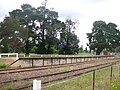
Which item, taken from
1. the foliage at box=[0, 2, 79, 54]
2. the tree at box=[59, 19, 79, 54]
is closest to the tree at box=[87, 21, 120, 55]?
the tree at box=[59, 19, 79, 54]

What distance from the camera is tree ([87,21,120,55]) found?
11581 centimetres

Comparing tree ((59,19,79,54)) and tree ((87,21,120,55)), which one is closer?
tree ((59,19,79,54))

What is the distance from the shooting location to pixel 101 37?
11881 centimetres

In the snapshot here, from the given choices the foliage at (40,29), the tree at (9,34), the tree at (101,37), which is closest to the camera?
the tree at (9,34)

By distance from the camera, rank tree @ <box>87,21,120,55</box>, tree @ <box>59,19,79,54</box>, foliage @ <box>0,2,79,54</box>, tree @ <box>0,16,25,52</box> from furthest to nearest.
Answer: tree @ <box>87,21,120,55</box>, tree @ <box>59,19,79,54</box>, foliage @ <box>0,2,79,54</box>, tree @ <box>0,16,25,52</box>

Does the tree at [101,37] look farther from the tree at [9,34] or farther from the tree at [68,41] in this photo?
the tree at [9,34]

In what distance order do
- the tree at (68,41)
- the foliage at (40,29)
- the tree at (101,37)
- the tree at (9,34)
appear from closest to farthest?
the tree at (9,34)
the foliage at (40,29)
the tree at (68,41)
the tree at (101,37)

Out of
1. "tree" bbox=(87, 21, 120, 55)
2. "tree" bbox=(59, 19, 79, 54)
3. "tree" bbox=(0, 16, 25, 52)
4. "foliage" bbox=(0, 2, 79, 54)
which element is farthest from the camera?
"tree" bbox=(87, 21, 120, 55)

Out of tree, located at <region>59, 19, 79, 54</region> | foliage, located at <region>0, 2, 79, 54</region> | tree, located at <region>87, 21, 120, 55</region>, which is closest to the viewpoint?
foliage, located at <region>0, 2, 79, 54</region>

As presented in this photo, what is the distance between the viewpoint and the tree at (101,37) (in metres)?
116

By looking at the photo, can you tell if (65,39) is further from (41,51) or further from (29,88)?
(29,88)

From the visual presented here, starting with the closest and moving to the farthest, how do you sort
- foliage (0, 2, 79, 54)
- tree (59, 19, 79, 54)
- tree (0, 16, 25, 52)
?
tree (0, 16, 25, 52), foliage (0, 2, 79, 54), tree (59, 19, 79, 54)

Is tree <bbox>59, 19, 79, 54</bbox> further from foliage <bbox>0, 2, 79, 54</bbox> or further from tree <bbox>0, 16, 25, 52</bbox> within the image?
tree <bbox>0, 16, 25, 52</bbox>

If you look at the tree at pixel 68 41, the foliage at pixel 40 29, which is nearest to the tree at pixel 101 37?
the tree at pixel 68 41
